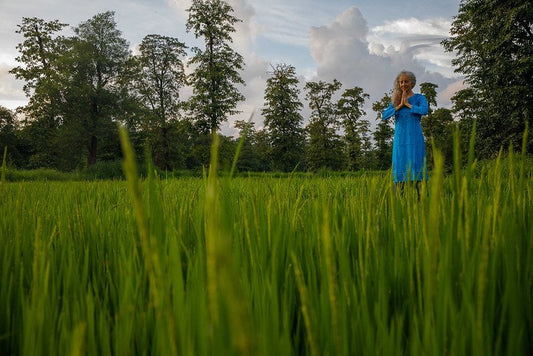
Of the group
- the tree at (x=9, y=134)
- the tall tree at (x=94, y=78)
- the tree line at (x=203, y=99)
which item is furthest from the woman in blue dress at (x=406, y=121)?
the tree at (x=9, y=134)

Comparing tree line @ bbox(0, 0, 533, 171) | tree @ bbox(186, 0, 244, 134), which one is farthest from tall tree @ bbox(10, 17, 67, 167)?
A: tree @ bbox(186, 0, 244, 134)

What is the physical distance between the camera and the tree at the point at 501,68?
20125 mm

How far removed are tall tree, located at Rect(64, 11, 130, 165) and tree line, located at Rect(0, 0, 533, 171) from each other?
10 centimetres

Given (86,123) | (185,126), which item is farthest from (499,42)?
(86,123)

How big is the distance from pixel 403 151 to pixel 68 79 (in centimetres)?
3412

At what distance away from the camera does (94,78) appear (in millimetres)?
34500

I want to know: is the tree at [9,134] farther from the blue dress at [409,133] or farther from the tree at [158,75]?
the blue dress at [409,133]

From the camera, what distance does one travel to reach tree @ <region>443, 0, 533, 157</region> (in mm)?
20125

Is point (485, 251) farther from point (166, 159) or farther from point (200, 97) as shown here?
point (166, 159)

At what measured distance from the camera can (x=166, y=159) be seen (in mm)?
32969

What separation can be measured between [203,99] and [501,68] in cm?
1989

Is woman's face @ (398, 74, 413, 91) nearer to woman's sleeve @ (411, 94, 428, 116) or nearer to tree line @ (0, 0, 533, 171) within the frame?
woman's sleeve @ (411, 94, 428, 116)

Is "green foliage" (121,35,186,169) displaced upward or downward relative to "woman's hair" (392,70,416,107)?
upward

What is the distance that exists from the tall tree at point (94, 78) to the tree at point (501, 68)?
2875 centimetres
